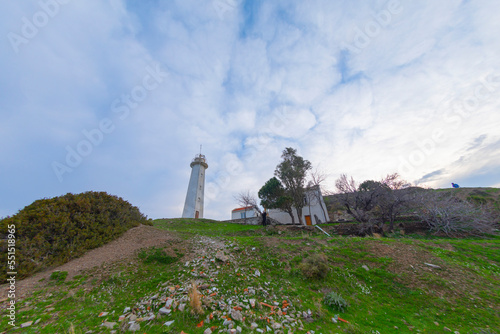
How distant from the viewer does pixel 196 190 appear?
99.9 feet

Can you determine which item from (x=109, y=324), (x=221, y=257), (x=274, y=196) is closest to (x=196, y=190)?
(x=274, y=196)

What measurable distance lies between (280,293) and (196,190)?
27.0 metres

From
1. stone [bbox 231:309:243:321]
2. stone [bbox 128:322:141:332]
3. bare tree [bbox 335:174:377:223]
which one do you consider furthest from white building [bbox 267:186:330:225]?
stone [bbox 128:322:141:332]

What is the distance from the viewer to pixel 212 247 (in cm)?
892

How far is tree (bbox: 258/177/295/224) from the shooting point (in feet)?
86.7

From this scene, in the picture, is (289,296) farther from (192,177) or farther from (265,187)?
(192,177)

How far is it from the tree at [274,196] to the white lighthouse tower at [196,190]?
10.8 meters

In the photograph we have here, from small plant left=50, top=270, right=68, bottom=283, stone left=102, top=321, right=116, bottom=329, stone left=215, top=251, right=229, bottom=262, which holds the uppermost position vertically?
small plant left=50, top=270, right=68, bottom=283

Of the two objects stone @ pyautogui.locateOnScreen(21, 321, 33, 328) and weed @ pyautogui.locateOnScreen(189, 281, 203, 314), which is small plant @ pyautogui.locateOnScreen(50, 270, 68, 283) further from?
weed @ pyautogui.locateOnScreen(189, 281, 203, 314)

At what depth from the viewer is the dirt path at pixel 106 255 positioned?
17.2 feet

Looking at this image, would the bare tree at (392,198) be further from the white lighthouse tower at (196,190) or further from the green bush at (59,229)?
the white lighthouse tower at (196,190)

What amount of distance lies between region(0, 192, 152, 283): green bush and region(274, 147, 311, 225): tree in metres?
21.1

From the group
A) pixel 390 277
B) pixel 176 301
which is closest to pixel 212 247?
pixel 176 301

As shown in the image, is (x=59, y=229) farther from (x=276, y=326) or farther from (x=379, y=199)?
(x=379, y=199)
